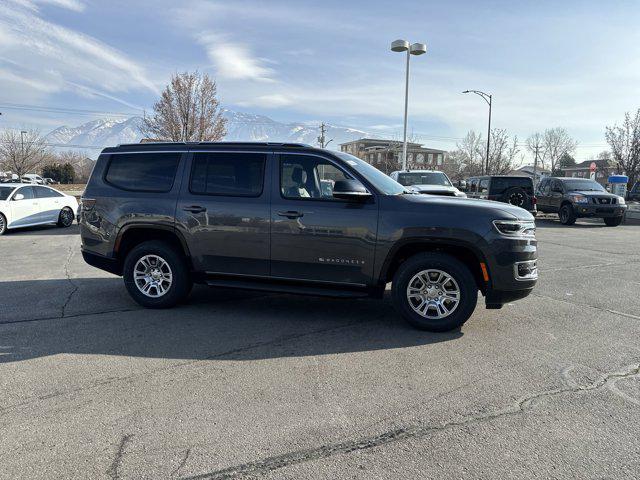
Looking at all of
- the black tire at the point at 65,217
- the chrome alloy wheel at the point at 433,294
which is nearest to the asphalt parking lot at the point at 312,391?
the chrome alloy wheel at the point at 433,294

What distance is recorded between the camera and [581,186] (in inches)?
738

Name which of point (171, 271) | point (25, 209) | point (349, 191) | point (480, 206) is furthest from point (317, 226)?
point (25, 209)

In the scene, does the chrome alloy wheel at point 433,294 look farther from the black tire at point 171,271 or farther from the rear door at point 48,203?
the rear door at point 48,203

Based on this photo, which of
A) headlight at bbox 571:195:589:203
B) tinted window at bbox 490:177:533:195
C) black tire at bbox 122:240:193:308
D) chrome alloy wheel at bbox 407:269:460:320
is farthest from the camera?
tinted window at bbox 490:177:533:195

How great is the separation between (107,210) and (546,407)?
5.30m

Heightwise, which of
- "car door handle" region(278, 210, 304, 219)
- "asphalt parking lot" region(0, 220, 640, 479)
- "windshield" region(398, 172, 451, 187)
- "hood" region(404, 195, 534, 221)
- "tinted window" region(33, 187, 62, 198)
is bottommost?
"asphalt parking lot" region(0, 220, 640, 479)

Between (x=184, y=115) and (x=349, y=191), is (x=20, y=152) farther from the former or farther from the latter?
(x=349, y=191)

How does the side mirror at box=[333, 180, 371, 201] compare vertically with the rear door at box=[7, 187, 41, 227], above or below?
above

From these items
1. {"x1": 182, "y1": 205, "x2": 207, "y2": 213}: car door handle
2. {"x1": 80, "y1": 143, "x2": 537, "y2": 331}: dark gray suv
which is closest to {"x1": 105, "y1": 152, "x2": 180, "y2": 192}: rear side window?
{"x1": 80, "y1": 143, "x2": 537, "y2": 331}: dark gray suv

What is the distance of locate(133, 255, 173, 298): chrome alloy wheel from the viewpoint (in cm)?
581

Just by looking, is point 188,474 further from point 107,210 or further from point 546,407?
point 107,210

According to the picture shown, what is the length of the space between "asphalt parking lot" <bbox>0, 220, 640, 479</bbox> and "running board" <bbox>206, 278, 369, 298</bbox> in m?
0.37

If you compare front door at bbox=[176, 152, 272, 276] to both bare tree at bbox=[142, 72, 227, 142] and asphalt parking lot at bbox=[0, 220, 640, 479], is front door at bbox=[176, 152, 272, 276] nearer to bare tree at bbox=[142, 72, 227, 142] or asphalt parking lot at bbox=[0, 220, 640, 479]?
asphalt parking lot at bbox=[0, 220, 640, 479]

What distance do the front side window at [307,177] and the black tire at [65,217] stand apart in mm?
13016
